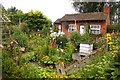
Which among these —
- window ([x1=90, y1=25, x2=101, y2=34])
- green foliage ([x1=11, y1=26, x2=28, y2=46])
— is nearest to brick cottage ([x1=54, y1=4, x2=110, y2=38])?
window ([x1=90, y1=25, x2=101, y2=34])

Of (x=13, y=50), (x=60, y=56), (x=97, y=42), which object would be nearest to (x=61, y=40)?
(x=97, y=42)

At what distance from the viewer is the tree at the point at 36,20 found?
9.14 metres

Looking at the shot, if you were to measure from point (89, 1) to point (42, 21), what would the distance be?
13.2 ft

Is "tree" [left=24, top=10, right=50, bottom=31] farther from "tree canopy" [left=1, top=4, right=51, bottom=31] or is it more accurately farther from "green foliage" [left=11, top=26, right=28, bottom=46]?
"green foliage" [left=11, top=26, right=28, bottom=46]

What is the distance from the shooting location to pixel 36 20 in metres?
9.52

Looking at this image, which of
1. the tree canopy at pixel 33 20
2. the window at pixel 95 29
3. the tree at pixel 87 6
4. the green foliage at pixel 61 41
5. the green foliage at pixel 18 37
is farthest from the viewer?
the window at pixel 95 29

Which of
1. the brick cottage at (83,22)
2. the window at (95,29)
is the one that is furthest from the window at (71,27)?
the window at (95,29)

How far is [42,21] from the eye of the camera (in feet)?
31.7

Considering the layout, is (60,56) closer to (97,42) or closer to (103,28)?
(97,42)

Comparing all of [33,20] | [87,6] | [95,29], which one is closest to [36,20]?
[33,20]

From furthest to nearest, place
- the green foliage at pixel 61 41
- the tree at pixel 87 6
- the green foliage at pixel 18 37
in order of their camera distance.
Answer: the green foliage at pixel 61 41, the green foliage at pixel 18 37, the tree at pixel 87 6

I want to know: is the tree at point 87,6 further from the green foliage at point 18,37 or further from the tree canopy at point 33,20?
the tree canopy at point 33,20

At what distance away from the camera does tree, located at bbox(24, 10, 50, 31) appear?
30.0 ft

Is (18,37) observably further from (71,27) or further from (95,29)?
(95,29)
